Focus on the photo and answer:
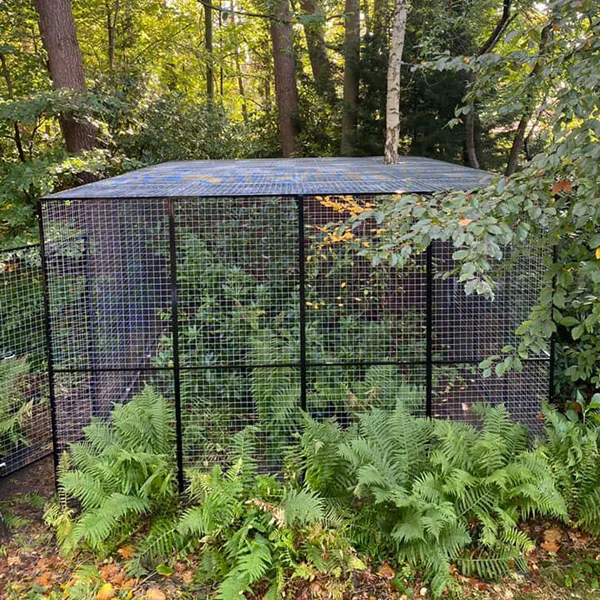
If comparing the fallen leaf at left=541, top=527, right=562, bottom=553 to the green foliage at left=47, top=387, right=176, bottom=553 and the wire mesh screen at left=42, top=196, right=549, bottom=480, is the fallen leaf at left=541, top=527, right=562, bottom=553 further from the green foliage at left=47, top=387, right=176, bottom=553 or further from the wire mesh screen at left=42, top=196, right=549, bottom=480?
the green foliage at left=47, top=387, right=176, bottom=553

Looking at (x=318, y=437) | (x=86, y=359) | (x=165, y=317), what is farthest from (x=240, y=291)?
(x=318, y=437)

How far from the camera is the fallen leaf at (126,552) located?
10.9 feet

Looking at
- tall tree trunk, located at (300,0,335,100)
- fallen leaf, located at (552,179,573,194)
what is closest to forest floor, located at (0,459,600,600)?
fallen leaf, located at (552,179,573,194)

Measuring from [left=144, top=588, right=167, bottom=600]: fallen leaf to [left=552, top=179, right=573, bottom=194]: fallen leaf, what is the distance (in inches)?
116

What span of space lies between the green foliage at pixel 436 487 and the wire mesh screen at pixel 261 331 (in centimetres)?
46

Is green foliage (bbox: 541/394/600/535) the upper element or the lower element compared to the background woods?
lower

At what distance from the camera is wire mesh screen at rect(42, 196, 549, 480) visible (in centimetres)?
421

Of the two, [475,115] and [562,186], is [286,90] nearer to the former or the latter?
[475,115]

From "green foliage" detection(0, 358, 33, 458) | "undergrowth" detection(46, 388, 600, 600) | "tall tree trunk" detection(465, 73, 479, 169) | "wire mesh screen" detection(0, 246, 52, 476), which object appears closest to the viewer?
"undergrowth" detection(46, 388, 600, 600)

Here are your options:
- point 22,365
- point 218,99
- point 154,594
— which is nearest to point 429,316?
point 154,594

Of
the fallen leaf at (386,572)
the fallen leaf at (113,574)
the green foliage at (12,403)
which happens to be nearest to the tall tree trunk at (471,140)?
the fallen leaf at (386,572)

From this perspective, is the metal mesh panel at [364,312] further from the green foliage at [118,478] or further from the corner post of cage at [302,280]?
the green foliage at [118,478]

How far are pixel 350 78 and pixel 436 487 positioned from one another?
29.8 ft

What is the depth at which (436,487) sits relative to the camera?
326cm
